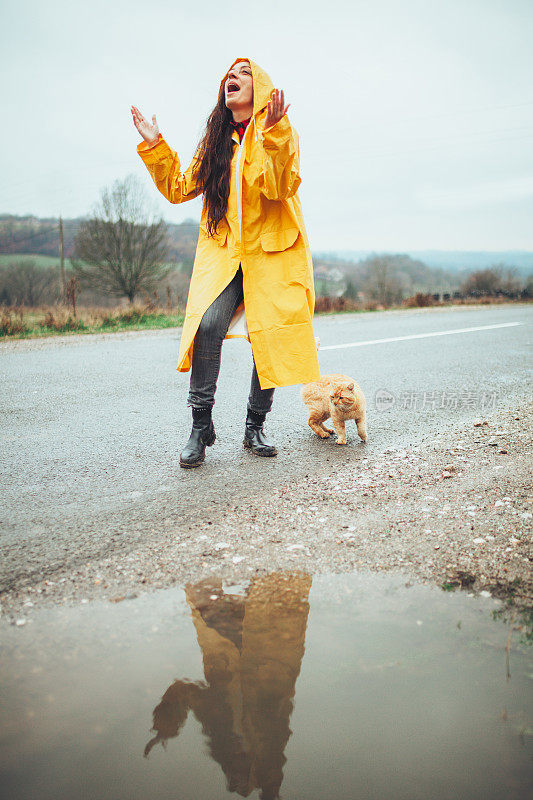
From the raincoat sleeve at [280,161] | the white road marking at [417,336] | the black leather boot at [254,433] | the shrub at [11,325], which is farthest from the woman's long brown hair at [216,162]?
the shrub at [11,325]

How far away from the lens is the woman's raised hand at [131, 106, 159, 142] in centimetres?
325

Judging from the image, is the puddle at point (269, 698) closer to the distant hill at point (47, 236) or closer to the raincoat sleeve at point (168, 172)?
the raincoat sleeve at point (168, 172)

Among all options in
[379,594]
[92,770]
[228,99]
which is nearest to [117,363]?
[228,99]

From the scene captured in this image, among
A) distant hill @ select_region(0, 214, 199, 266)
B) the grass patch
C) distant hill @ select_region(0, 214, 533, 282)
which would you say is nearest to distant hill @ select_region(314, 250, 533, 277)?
distant hill @ select_region(0, 214, 533, 282)

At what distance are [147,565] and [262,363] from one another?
4.75ft

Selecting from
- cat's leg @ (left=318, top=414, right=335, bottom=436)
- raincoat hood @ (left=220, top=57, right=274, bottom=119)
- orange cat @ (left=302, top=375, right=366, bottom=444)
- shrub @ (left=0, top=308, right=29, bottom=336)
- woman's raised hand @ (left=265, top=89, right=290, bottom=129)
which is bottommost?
cat's leg @ (left=318, top=414, right=335, bottom=436)

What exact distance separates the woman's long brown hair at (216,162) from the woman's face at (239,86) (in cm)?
12

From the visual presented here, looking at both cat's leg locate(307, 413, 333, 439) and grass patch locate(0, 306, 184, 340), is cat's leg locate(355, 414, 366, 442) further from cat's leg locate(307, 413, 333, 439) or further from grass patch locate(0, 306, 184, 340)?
grass patch locate(0, 306, 184, 340)

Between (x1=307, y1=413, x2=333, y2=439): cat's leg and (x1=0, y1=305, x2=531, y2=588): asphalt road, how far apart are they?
0.21ft

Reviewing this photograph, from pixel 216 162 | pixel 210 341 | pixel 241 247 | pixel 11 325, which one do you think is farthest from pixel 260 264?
pixel 11 325

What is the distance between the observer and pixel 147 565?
225 cm

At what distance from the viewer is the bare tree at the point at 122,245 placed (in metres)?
32.1

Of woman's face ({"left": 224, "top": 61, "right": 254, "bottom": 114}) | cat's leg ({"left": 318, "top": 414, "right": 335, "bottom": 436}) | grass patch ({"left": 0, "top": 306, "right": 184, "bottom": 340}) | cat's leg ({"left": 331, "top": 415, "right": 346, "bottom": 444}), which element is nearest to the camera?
Answer: woman's face ({"left": 224, "top": 61, "right": 254, "bottom": 114})

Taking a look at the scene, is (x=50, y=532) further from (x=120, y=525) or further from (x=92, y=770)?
(x=92, y=770)
